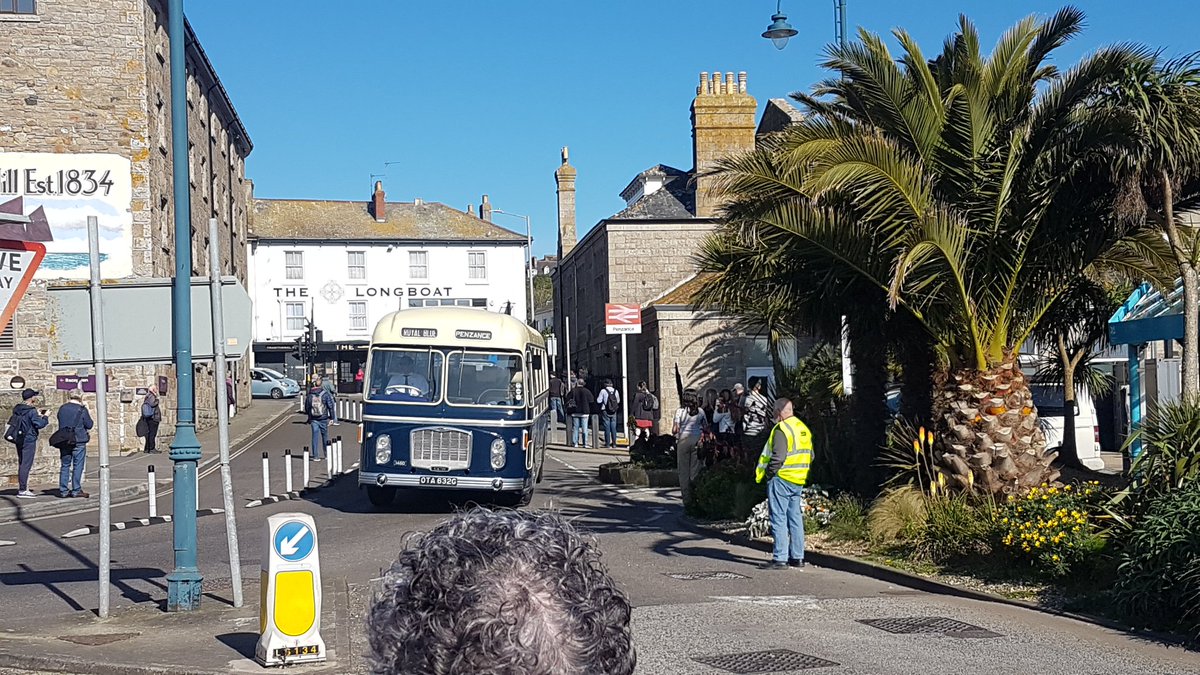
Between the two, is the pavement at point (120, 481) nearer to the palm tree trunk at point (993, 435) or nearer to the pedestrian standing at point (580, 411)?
the pedestrian standing at point (580, 411)

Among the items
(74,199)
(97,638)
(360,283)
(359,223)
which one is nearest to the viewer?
(97,638)

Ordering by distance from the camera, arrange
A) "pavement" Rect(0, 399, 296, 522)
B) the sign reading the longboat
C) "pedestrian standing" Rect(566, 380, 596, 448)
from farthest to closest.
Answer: "pedestrian standing" Rect(566, 380, 596, 448)
the sign reading the longboat
"pavement" Rect(0, 399, 296, 522)

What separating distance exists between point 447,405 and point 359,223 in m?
56.1

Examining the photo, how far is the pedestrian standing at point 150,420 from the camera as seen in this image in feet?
103

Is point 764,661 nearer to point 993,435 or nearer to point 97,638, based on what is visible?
point 97,638

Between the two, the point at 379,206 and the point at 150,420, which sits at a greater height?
the point at 379,206

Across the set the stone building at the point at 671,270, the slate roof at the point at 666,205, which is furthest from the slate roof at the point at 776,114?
the slate roof at the point at 666,205

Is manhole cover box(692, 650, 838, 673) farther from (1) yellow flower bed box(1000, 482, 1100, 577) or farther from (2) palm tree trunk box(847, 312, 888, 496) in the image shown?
(2) palm tree trunk box(847, 312, 888, 496)

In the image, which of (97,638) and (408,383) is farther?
(408,383)

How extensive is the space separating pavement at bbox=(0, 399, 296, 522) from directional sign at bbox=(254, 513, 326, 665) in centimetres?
1132

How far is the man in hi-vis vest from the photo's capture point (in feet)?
41.2

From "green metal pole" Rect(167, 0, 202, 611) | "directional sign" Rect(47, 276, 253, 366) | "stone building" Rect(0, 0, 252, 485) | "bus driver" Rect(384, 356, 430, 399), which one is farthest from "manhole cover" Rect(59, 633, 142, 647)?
"stone building" Rect(0, 0, 252, 485)

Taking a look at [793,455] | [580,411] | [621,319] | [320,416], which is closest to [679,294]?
[580,411]

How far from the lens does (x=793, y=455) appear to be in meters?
12.6
